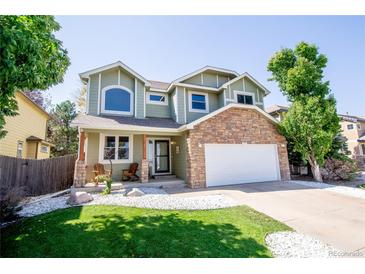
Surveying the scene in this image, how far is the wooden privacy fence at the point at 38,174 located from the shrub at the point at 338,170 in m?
15.7

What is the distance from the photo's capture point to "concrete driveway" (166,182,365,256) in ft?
13.5

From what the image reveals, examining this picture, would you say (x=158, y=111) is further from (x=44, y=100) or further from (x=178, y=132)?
(x=44, y=100)

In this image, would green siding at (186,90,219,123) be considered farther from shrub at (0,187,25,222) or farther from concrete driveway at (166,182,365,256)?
shrub at (0,187,25,222)

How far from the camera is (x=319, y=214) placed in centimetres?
552

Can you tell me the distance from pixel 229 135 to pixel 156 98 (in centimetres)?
615

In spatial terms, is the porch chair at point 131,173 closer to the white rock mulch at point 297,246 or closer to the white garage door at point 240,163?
the white garage door at point 240,163

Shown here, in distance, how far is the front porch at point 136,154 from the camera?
10.3 metres

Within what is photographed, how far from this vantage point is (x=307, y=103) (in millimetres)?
11359

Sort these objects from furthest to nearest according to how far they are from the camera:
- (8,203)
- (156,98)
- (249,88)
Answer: (249,88) → (156,98) → (8,203)

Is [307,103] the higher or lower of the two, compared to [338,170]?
higher

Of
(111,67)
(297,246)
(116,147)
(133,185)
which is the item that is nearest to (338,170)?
(297,246)

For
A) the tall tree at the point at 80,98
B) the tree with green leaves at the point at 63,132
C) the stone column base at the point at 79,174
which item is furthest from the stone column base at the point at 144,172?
the tall tree at the point at 80,98
